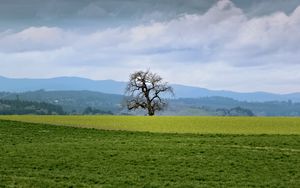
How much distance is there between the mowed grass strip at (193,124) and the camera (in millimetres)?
68488

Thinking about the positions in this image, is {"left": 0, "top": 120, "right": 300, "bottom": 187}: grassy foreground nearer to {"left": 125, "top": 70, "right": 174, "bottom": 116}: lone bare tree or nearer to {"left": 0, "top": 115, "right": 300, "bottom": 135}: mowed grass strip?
{"left": 0, "top": 115, "right": 300, "bottom": 135}: mowed grass strip

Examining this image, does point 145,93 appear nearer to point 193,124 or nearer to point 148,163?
point 193,124

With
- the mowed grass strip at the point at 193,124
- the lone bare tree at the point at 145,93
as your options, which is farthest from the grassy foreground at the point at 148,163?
the lone bare tree at the point at 145,93

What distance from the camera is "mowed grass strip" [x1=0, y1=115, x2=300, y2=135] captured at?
68488mm

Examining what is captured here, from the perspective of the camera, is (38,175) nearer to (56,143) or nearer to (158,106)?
(56,143)

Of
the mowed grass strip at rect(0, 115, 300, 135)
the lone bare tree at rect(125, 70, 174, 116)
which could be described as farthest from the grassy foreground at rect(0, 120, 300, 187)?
the lone bare tree at rect(125, 70, 174, 116)

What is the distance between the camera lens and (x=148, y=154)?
1607 inches

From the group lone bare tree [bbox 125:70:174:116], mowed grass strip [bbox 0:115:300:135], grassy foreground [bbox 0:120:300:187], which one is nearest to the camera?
grassy foreground [bbox 0:120:300:187]

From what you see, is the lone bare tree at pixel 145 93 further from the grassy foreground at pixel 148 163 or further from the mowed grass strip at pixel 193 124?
the grassy foreground at pixel 148 163

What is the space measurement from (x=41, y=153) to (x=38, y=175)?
1032 cm

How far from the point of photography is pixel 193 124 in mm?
77875

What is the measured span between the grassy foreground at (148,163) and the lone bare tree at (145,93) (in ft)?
182

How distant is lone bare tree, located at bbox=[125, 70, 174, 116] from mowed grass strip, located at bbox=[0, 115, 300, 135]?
21216 mm

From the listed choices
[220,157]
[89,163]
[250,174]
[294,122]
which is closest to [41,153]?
[89,163]
